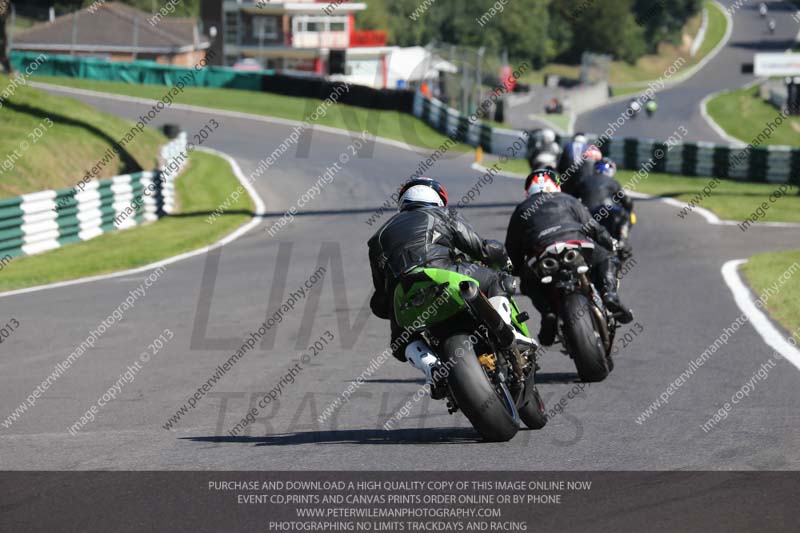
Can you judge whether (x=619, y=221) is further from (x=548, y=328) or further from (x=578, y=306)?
(x=578, y=306)

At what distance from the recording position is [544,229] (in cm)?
995

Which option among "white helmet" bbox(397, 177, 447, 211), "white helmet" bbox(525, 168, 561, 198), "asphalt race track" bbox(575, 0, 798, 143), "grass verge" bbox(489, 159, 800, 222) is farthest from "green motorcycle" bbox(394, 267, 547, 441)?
"asphalt race track" bbox(575, 0, 798, 143)

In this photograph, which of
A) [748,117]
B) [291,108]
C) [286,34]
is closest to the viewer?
[291,108]

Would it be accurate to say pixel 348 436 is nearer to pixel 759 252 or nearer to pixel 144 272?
pixel 144 272

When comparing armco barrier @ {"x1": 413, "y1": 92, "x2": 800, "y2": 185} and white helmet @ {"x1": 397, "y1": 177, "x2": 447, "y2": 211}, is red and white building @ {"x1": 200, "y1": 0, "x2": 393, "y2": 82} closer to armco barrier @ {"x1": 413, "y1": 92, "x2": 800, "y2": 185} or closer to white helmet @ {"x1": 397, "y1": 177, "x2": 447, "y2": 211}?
armco barrier @ {"x1": 413, "y1": 92, "x2": 800, "y2": 185}

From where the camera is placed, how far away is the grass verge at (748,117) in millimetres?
66688

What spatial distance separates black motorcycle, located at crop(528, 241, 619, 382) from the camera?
9586 mm

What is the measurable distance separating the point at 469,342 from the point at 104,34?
87.2 m

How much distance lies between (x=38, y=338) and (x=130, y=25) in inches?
3240

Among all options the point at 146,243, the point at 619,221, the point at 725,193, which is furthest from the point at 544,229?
Result: the point at 725,193

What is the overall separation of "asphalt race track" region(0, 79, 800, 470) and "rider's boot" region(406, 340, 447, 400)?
335 millimetres

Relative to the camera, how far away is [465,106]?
51.7m

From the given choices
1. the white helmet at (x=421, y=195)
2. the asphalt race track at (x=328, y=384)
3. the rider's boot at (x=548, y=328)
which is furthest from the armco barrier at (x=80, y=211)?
the white helmet at (x=421, y=195)
